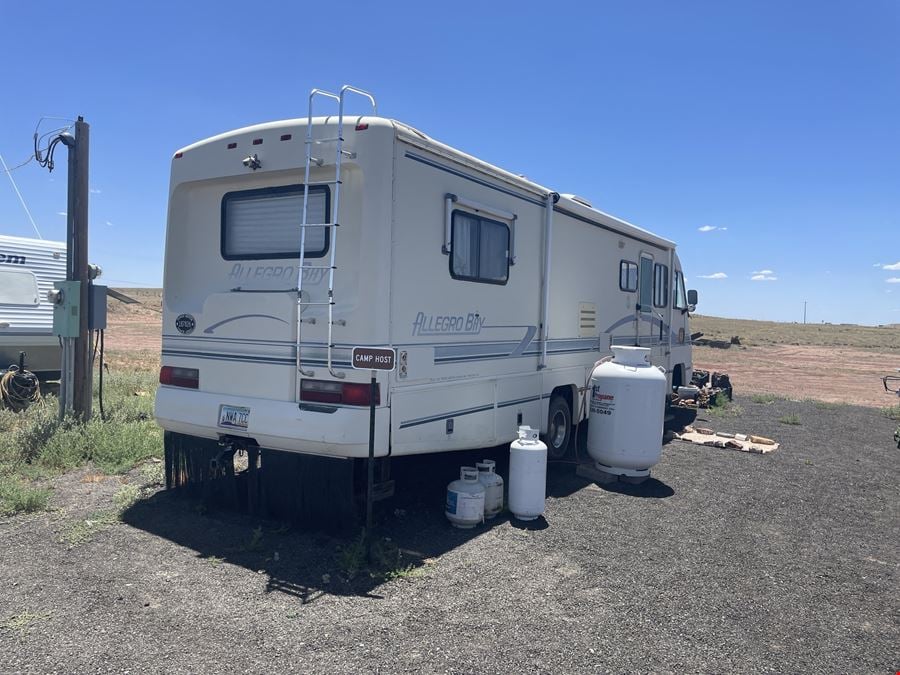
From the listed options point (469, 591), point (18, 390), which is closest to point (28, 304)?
point (18, 390)

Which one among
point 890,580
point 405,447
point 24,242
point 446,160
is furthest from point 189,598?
point 24,242

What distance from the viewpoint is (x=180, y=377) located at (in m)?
5.45

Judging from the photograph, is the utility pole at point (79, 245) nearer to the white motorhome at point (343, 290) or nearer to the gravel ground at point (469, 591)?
the gravel ground at point (469, 591)

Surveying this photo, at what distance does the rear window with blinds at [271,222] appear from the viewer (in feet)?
16.1

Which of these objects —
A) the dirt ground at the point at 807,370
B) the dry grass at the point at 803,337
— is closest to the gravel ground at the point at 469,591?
the dirt ground at the point at 807,370

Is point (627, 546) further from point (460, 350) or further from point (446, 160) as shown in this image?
point (446, 160)

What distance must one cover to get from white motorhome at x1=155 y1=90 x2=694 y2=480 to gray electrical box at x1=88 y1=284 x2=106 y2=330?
2.57 m

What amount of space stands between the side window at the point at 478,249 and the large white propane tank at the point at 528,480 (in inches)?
59.5

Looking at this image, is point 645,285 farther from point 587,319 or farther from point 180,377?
point 180,377

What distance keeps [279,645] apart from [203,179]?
3.66 m

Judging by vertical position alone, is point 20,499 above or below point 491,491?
below

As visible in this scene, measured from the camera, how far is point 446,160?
5301mm

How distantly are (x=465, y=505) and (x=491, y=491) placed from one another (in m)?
0.35

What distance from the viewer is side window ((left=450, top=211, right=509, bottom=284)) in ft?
17.9
